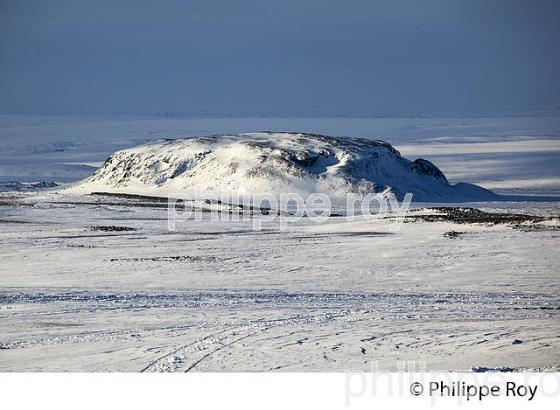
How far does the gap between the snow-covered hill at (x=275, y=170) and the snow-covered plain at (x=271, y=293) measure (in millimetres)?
5960

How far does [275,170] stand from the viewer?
34.1 m

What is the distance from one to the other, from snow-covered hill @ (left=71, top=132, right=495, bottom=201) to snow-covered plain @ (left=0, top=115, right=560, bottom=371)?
5960 millimetres

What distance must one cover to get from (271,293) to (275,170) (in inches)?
794

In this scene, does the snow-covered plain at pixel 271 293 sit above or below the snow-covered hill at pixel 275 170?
below

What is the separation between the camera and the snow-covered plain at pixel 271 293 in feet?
33.7

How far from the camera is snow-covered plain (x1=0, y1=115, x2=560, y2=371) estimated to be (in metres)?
10.3

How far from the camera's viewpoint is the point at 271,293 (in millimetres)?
14156

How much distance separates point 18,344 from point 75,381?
1351 mm

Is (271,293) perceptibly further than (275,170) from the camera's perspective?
No

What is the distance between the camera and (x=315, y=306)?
1308cm

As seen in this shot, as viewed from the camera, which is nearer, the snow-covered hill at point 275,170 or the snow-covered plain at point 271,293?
the snow-covered plain at point 271,293

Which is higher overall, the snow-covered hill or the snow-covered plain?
the snow-covered hill

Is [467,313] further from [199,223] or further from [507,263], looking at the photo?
[199,223]

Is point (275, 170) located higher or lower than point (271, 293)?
higher
